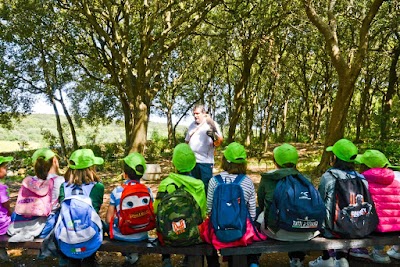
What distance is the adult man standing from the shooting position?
5207 mm

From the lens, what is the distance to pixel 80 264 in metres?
3.88

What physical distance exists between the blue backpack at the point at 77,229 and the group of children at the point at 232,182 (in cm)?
23

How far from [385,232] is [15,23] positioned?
1545 cm

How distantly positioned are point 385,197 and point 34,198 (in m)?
3.95

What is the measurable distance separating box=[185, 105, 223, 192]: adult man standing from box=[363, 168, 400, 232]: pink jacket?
6.87ft

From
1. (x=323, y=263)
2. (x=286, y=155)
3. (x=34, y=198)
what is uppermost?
(x=286, y=155)

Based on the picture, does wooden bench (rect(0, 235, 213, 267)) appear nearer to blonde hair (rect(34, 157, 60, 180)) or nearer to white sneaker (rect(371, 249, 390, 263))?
blonde hair (rect(34, 157, 60, 180))

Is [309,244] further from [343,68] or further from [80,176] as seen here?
[343,68]

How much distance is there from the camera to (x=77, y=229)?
361 centimetres

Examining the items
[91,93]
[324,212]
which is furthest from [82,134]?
[324,212]

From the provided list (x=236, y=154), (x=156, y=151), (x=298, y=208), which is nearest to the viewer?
(x=298, y=208)

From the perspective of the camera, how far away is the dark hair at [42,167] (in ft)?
13.4

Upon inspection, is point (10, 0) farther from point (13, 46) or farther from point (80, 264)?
point (80, 264)

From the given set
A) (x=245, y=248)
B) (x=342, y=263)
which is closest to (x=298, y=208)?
(x=245, y=248)
